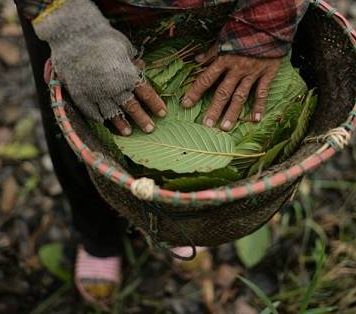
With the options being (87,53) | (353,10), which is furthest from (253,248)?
(353,10)

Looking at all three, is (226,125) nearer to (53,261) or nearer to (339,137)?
(339,137)

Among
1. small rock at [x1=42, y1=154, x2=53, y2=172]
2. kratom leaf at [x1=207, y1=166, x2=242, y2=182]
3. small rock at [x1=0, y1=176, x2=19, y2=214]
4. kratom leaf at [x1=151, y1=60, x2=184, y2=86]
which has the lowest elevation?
small rock at [x1=0, y1=176, x2=19, y2=214]

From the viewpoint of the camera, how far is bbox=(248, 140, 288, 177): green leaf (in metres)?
1.10

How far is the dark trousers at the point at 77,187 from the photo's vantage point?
127 centimetres

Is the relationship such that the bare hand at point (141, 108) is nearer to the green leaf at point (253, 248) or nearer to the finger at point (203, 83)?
the finger at point (203, 83)

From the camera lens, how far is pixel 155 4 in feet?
3.59

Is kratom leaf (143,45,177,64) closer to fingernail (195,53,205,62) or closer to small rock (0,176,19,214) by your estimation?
fingernail (195,53,205,62)

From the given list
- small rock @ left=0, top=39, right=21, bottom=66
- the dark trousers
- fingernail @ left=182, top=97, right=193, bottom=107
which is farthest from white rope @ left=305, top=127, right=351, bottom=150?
small rock @ left=0, top=39, right=21, bottom=66

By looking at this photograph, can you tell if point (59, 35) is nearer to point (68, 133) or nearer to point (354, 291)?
point (68, 133)

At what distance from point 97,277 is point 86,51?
0.90 meters

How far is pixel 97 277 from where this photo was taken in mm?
1688

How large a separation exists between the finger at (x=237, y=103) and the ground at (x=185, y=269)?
638 millimetres

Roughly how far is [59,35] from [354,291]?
115 cm

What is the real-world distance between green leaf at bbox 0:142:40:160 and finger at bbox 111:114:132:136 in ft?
2.93
